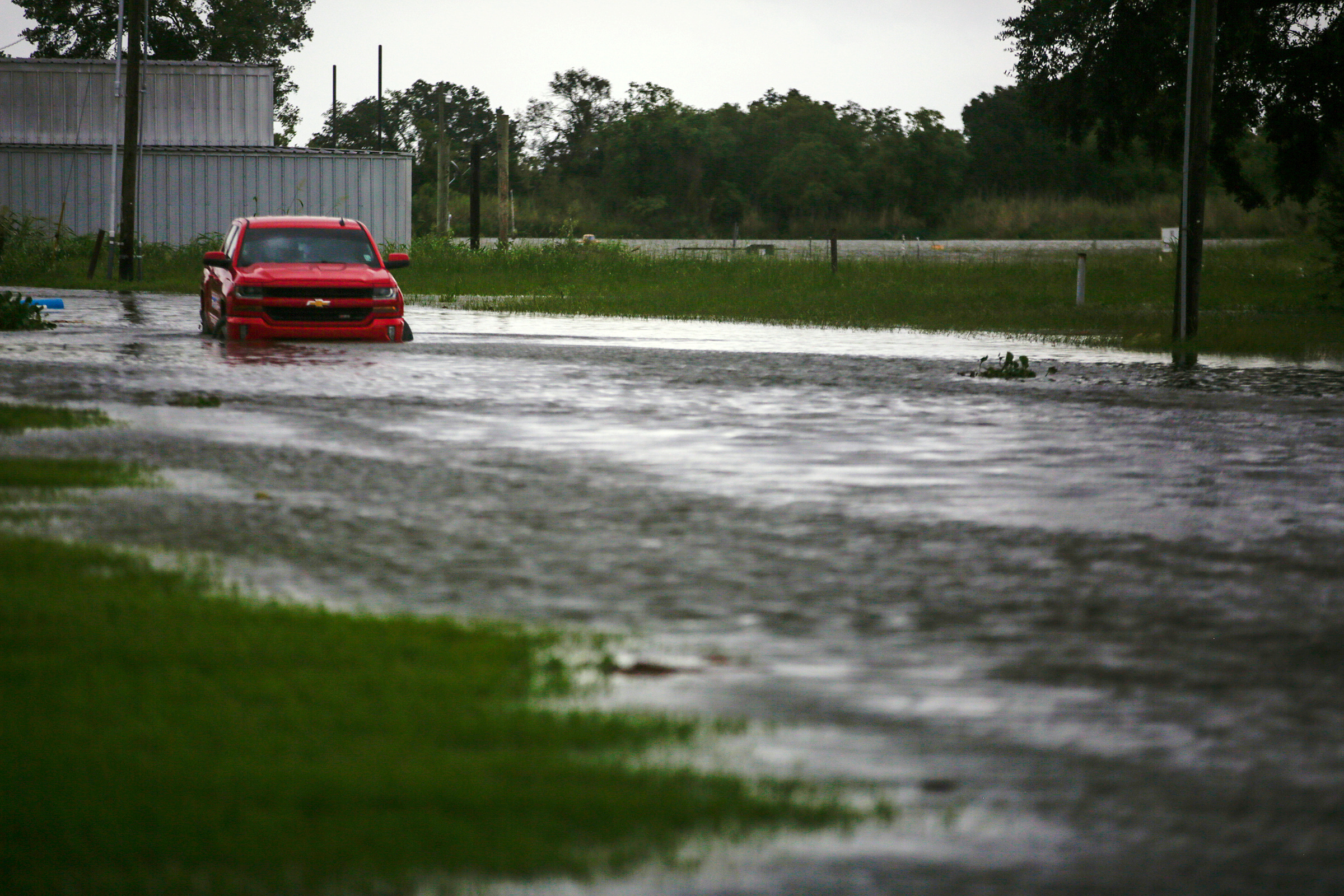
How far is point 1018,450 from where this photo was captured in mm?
12352

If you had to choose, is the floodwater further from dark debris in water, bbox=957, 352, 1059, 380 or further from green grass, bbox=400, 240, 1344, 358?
green grass, bbox=400, 240, 1344, 358

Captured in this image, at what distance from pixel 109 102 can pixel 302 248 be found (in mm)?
41517

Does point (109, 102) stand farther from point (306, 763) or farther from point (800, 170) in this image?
point (306, 763)

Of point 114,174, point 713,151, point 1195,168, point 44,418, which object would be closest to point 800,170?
point 713,151

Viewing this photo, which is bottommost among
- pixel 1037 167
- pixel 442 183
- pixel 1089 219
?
pixel 1089 219

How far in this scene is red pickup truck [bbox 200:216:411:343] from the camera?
22.4 metres

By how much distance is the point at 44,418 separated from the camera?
13.0 m

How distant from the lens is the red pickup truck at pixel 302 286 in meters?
22.4

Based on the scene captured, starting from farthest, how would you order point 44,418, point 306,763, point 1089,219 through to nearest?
point 1089,219
point 44,418
point 306,763

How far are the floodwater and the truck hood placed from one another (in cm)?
498

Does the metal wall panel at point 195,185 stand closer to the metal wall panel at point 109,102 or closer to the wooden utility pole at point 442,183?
the metal wall panel at point 109,102

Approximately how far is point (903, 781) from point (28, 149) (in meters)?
54.6

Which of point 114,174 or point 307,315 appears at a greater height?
point 114,174

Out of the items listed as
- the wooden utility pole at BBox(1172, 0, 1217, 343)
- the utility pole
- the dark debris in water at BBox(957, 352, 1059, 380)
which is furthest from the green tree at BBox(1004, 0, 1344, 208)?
the utility pole
